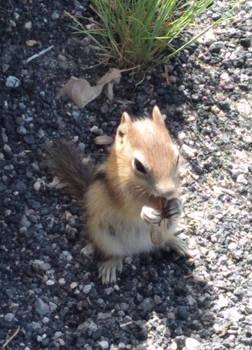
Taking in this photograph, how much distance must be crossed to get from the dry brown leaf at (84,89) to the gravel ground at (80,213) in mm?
60

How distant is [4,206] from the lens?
394 centimetres

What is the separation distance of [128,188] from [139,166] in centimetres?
25

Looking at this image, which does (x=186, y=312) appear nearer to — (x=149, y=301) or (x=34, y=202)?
(x=149, y=301)

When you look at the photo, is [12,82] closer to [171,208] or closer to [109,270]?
[109,270]

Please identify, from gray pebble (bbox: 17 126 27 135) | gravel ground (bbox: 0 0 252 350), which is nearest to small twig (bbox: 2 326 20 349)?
gravel ground (bbox: 0 0 252 350)

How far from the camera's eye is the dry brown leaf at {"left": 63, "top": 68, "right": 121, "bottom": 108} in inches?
176

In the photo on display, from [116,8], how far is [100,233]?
1.73 m

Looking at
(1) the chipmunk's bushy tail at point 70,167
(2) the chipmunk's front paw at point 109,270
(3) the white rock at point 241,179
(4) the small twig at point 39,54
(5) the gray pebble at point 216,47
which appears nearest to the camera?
(2) the chipmunk's front paw at point 109,270

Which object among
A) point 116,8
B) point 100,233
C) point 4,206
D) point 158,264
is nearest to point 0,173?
point 4,206

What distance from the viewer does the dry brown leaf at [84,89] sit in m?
4.47

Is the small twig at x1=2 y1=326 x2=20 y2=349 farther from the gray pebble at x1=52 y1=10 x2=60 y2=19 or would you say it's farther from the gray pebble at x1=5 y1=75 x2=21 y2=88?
the gray pebble at x1=52 y1=10 x2=60 y2=19

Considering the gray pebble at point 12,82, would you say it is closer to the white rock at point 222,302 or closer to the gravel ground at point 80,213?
the gravel ground at point 80,213

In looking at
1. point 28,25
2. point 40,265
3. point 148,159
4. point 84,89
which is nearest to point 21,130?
point 84,89

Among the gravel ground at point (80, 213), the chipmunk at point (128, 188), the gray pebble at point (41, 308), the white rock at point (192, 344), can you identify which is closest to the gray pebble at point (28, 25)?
the gravel ground at point (80, 213)
